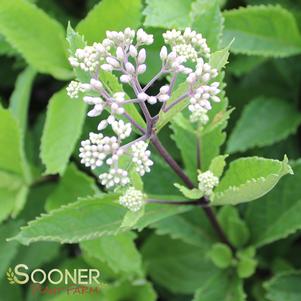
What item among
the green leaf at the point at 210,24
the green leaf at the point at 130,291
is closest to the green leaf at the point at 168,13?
the green leaf at the point at 210,24

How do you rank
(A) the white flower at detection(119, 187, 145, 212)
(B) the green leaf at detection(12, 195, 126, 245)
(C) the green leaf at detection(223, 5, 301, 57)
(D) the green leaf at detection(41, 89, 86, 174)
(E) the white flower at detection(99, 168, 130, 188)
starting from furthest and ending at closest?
1. (C) the green leaf at detection(223, 5, 301, 57)
2. (D) the green leaf at detection(41, 89, 86, 174)
3. (B) the green leaf at detection(12, 195, 126, 245)
4. (A) the white flower at detection(119, 187, 145, 212)
5. (E) the white flower at detection(99, 168, 130, 188)

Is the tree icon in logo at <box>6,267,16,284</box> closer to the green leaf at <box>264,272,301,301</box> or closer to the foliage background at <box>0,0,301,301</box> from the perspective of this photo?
the foliage background at <box>0,0,301,301</box>

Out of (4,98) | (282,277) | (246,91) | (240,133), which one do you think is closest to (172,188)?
(240,133)

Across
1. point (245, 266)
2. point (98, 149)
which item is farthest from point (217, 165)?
point (245, 266)

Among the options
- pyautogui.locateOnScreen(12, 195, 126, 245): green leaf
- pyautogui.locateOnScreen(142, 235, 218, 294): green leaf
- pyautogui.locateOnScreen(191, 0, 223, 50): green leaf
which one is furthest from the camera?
pyautogui.locateOnScreen(142, 235, 218, 294): green leaf

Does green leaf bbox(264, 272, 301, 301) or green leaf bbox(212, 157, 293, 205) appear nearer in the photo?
green leaf bbox(212, 157, 293, 205)

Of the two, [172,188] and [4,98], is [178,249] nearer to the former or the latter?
[172,188]

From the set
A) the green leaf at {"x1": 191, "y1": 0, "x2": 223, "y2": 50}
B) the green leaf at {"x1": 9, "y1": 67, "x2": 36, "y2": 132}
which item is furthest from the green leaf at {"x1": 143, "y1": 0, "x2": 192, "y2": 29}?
the green leaf at {"x1": 9, "y1": 67, "x2": 36, "y2": 132}

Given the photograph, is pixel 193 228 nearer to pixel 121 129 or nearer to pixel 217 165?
pixel 217 165
